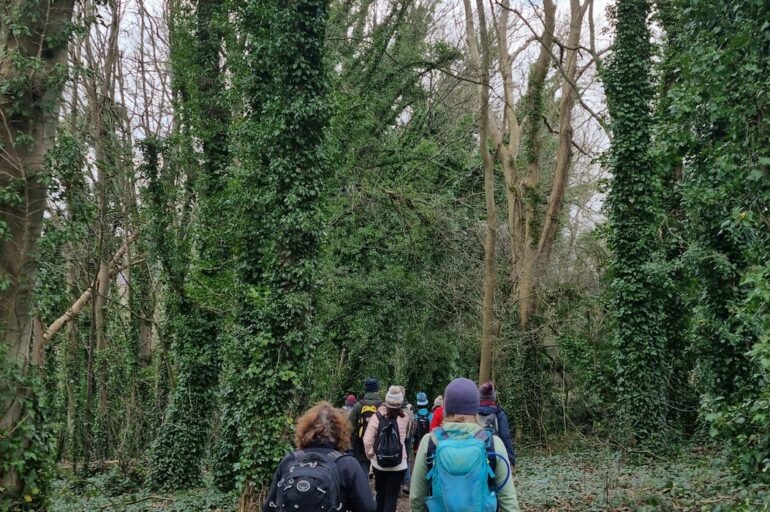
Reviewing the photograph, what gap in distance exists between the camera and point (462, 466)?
11.1 ft

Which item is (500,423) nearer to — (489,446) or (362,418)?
(362,418)

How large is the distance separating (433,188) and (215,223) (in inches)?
377

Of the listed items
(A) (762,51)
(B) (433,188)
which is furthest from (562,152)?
(A) (762,51)

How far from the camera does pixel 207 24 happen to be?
1452cm

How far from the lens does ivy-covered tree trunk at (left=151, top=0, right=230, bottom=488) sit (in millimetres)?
14320

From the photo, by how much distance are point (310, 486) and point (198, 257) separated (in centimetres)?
1175

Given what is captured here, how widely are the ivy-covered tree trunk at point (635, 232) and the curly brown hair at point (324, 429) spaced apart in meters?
12.1

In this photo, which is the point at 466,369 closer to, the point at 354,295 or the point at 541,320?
the point at 541,320

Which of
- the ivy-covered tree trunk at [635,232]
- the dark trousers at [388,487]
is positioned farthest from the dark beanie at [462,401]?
the ivy-covered tree trunk at [635,232]

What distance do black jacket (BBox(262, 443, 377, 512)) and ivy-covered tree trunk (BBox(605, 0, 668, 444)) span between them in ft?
39.9

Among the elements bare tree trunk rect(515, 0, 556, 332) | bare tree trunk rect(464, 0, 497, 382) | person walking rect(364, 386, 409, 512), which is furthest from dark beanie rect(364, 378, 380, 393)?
bare tree trunk rect(515, 0, 556, 332)

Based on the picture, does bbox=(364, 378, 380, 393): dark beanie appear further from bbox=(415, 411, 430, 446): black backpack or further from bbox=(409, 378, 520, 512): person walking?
bbox=(409, 378, 520, 512): person walking

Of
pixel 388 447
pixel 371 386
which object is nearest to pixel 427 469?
pixel 388 447

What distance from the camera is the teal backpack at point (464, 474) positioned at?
11.0 ft
